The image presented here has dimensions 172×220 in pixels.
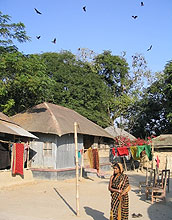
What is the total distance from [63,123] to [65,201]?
767cm

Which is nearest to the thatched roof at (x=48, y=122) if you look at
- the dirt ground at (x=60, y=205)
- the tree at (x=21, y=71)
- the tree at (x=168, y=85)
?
the tree at (x=21, y=71)

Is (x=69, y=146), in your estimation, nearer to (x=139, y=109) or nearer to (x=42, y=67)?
(x=42, y=67)

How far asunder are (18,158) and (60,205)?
192 inches

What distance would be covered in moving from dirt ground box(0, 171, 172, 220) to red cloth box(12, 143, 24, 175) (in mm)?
806

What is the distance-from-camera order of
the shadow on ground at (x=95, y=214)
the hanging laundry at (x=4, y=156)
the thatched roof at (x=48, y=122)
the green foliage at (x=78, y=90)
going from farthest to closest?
the green foliage at (x=78, y=90) < the thatched roof at (x=48, y=122) < the hanging laundry at (x=4, y=156) < the shadow on ground at (x=95, y=214)

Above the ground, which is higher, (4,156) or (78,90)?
(78,90)

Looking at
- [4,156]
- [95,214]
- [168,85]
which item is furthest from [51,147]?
[168,85]

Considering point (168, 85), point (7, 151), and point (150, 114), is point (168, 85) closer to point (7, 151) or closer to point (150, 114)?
point (150, 114)

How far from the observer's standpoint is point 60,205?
8.99 meters

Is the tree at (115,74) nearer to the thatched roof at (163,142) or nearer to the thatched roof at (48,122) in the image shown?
the thatched roof at (163,142)

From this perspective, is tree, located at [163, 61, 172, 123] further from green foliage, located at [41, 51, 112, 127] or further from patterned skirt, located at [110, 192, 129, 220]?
patterned skirt, located at [110, 192, 129, 220]

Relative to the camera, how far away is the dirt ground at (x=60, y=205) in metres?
7.45

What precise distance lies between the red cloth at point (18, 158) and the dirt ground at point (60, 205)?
81 centimetres

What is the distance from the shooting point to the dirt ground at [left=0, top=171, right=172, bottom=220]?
7.45m
